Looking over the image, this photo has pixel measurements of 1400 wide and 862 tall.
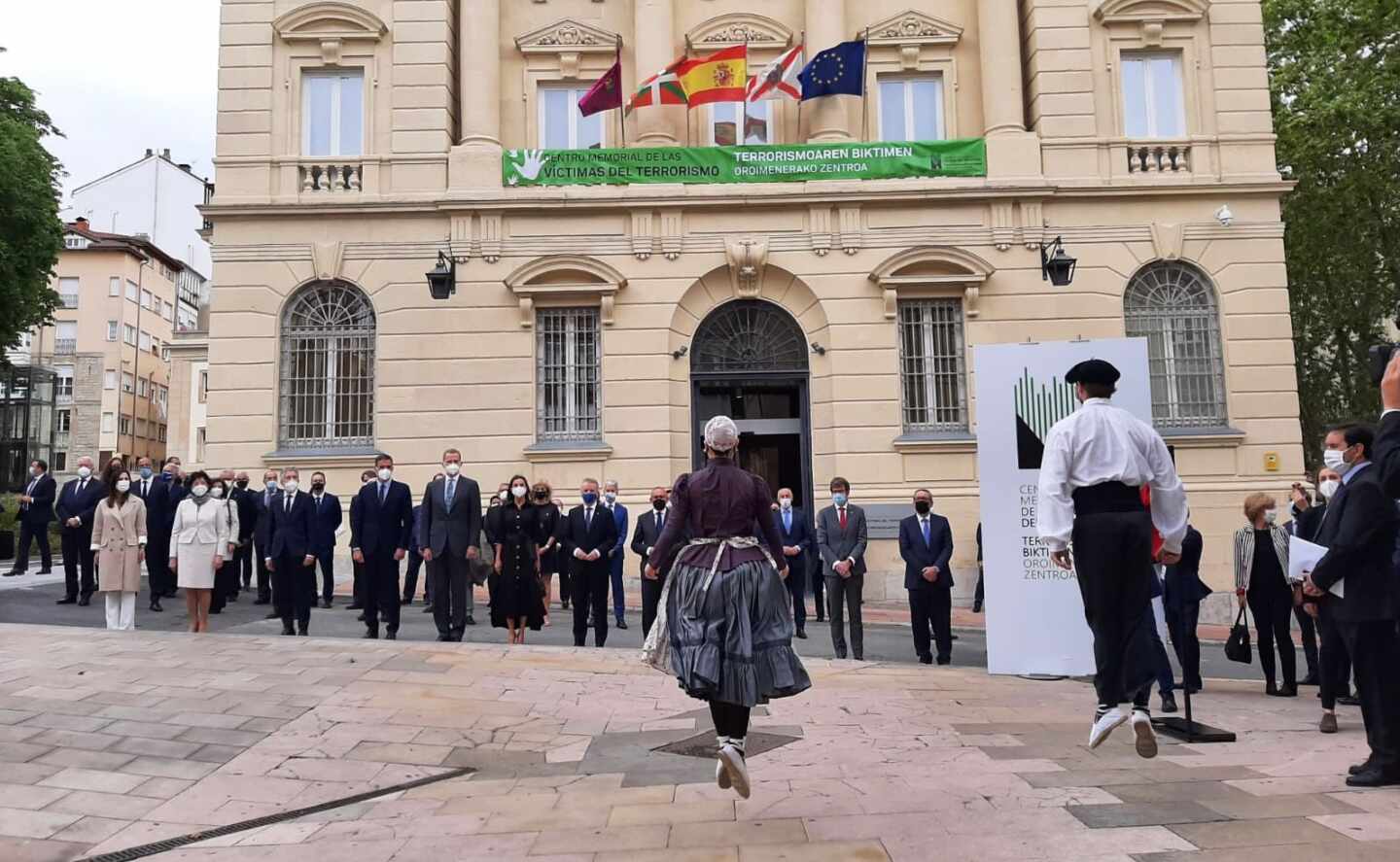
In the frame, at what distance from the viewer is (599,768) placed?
625 cm

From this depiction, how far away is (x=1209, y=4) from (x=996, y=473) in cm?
1309

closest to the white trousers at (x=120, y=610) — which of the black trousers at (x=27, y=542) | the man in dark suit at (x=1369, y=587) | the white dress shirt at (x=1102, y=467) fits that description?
the black trousers at (x=27, y=542)

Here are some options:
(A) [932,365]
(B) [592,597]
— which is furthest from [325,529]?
(A) [932,365]

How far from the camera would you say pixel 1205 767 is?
5.80 m

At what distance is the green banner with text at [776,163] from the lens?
1738cm

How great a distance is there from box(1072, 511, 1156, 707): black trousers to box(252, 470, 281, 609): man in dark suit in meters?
11.5

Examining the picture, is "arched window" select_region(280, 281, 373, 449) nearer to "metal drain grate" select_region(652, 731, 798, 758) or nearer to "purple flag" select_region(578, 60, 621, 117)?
Result: "purple flag" select_region(578, 60, 621, 117)

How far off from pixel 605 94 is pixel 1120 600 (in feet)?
46.6

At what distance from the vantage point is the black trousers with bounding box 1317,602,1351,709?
740 cm

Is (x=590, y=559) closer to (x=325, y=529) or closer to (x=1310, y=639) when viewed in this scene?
(x=325, y=529)

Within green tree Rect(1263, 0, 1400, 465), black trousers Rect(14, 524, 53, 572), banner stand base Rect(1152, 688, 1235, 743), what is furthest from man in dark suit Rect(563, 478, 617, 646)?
green tree Rect(1263, 0, 1400, 465)

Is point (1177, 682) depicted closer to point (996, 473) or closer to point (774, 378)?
point (996, 473)

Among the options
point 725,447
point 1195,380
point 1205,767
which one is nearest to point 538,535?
point 725,447

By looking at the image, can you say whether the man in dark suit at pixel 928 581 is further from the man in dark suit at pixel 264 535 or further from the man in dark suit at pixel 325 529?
the man in dark suit at pixel 264 535
